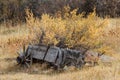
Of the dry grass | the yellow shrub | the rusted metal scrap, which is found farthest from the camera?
the yellow shrub

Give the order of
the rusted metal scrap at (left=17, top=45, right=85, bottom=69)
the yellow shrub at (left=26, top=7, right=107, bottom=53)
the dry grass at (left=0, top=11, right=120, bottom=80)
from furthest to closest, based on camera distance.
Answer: the yellow shrub at (left=26, top=7, right=107, bottom=53)
the rusted metal scrap at (left=17, top=45, right=85, bottom=69)
the dry grass at (left=0, top=11, right=120, bottom=80)

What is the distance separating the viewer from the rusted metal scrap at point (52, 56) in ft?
46.3

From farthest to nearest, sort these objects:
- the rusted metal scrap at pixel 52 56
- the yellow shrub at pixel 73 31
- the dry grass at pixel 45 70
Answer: the yellow shrub at pixel 73 31
the rusted metal scrap at pixel 52 56
the dry grass at pixel 45 70

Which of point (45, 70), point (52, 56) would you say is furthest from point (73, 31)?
point (45, 70)

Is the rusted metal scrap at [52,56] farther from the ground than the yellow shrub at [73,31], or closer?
closer

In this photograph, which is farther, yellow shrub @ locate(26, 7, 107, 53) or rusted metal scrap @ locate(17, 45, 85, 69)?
yellow shrub @ locate(26, 7, 107, 53)

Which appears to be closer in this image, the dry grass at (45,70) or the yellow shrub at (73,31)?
the dry grass at (45,70)

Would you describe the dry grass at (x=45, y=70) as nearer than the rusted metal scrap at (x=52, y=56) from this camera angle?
Yes

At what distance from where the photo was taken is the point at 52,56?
560 inches

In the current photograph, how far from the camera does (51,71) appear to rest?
14102 millimetres

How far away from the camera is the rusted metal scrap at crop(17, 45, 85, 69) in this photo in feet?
46.3

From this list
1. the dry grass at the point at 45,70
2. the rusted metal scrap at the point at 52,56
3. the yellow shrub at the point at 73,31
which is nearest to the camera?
the dry grass at the point at 45,70

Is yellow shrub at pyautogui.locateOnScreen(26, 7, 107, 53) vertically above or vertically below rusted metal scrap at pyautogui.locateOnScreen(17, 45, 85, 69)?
above

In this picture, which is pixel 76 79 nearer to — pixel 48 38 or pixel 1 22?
pixel 48 38
